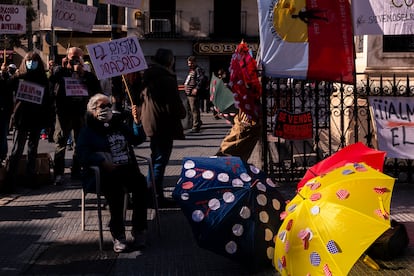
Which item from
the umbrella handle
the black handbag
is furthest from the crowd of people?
the umbrella handle

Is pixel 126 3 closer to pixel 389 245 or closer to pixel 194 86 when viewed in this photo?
pixel 389 245

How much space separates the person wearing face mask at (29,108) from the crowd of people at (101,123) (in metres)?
0.01

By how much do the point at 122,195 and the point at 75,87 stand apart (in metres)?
3.02

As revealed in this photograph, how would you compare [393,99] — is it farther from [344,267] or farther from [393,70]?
[344,267]

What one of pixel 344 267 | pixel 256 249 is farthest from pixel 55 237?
pixel 344 267

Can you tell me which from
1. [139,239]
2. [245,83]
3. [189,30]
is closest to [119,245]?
[139,239]

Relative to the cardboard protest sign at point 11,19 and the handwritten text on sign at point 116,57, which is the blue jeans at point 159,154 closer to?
the handwritten text on sign at point 116,57

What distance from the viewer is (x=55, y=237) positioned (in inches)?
222

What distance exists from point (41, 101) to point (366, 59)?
4781 millimetres

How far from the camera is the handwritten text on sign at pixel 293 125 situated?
7.39 meters

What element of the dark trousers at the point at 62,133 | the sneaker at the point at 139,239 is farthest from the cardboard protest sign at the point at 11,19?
the sneaker at the point at 139,239

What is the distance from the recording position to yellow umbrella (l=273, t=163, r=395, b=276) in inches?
138

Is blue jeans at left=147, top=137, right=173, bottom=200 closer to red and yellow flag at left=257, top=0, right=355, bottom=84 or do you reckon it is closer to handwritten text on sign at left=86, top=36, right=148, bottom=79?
handwritten text on sign at left=86, top=36, right=148, bottom=79

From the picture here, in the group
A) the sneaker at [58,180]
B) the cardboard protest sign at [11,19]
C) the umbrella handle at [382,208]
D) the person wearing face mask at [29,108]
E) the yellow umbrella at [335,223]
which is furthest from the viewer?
the sneaker at [58,180]
